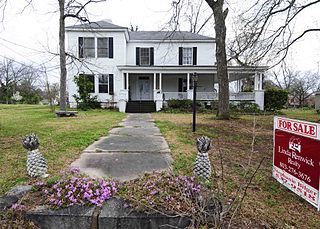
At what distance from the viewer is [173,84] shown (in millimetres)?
20625

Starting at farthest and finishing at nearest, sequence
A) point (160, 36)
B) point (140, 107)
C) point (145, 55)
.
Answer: point (160, 36) < point (145, 55) < point (140, 107)

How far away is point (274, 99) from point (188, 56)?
7.95m

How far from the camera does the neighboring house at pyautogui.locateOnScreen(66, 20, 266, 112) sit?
17859 mm

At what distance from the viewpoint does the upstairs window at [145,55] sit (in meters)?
20.0

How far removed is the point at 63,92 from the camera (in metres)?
14.1

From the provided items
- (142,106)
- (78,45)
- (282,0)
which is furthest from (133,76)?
(282,0)

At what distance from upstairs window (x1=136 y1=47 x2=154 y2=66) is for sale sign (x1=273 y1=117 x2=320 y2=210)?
685 inches

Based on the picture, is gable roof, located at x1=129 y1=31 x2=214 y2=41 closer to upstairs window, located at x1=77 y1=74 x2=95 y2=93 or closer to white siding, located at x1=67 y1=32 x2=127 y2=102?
white siding, located at x1=67 y1=32 x2=127 y2=102

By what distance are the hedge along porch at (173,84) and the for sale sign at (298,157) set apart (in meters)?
12.8

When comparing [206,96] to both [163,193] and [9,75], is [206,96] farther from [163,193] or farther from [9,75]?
[9,75]

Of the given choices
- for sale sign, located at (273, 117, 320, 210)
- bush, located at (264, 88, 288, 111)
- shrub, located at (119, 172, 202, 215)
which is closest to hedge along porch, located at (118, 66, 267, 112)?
bush, located at (264, 88, 288, 111)

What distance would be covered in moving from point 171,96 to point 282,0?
35.5 ft

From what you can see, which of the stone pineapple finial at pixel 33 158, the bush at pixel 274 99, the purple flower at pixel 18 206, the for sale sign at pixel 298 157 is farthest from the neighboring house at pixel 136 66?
the purple flower at pixel 18 206

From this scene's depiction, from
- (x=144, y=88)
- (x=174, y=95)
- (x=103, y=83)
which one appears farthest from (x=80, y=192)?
(x=144, y=88)
